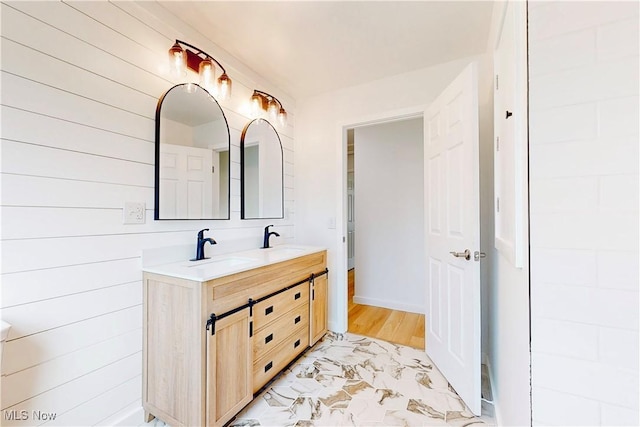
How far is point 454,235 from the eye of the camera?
71.2 inches

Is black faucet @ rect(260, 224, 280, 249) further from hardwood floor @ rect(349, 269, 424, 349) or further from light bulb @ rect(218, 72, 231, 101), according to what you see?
hardwood floor @ rect(349, 269, 424, 349)

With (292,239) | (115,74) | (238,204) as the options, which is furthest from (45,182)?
(292,239)

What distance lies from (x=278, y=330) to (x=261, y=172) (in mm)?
1348

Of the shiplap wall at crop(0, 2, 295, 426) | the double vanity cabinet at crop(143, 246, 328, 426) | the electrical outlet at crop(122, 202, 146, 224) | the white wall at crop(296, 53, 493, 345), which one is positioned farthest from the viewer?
the white wall at crop(296, 53, 493, 345)

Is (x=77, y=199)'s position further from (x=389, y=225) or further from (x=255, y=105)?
(x=389, y=225)

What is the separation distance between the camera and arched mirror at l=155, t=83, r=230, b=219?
1.64 m

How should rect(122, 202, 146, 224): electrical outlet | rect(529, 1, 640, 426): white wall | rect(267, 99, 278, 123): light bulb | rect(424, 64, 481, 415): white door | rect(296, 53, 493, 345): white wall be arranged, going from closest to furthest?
rect(529, 1, 640, 426): white wall < rect(122, 202, 146, 224): electrical outlet < rect(424, 64, 481, 415): white door < rect(296, 53, 493, 345): white wall < rect(267, 99, 278, 123): light bulb

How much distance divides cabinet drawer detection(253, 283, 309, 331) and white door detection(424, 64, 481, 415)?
105 cm

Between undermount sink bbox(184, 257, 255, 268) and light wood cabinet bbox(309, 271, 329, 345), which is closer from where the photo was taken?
undermount sink bbox(184, 257, 255, 268)

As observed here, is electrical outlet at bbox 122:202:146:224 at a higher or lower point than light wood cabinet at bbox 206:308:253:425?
higher

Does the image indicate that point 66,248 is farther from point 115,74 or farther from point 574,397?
point 574,397

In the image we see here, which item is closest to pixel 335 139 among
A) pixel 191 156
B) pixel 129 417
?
pixel 191 156

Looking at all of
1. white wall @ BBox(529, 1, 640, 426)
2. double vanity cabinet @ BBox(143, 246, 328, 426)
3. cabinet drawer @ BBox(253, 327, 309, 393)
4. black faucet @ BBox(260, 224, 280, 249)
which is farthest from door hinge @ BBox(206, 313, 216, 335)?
white wall @ BBox(529, 1, 640, 426)

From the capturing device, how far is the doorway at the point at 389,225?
3.18 metres
